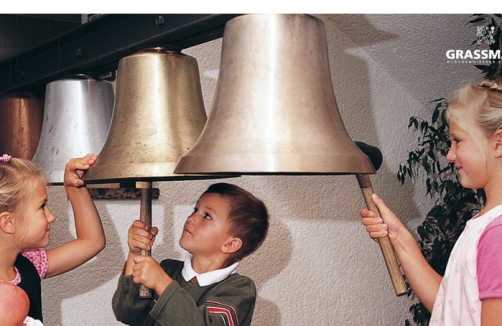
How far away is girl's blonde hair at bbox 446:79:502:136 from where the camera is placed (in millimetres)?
544

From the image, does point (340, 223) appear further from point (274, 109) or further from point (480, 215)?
point (274, 109)

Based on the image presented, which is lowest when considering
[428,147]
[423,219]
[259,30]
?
[423,219]

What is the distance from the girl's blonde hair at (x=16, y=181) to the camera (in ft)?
1.92

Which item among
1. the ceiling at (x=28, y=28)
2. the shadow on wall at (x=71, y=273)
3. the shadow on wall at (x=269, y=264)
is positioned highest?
the ceiling at (x=28, y=28)

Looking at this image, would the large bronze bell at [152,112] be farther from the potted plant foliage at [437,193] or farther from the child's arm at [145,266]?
the potted plant foliage at [437,193]

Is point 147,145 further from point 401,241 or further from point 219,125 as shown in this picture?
point 401,241

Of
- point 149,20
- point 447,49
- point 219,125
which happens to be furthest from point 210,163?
point 447,49

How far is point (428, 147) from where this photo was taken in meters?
1.06

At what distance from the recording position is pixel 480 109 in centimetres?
55

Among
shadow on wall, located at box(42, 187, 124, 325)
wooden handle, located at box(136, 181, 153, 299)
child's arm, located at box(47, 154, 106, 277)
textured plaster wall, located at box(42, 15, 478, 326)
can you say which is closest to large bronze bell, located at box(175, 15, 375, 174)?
wooden handle, located at box(136, 181, 153, 299)

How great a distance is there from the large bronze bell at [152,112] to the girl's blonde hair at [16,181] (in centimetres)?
10

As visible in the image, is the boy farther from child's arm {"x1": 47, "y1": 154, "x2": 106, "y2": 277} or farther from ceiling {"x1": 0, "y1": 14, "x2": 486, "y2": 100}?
ceiling {"x1": 0, "y1": 14, "x2": 486, "y2": 100}

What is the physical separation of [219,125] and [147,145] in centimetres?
7

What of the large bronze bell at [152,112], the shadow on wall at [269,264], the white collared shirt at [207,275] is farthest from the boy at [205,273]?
the shadow on wall at [269,264]
